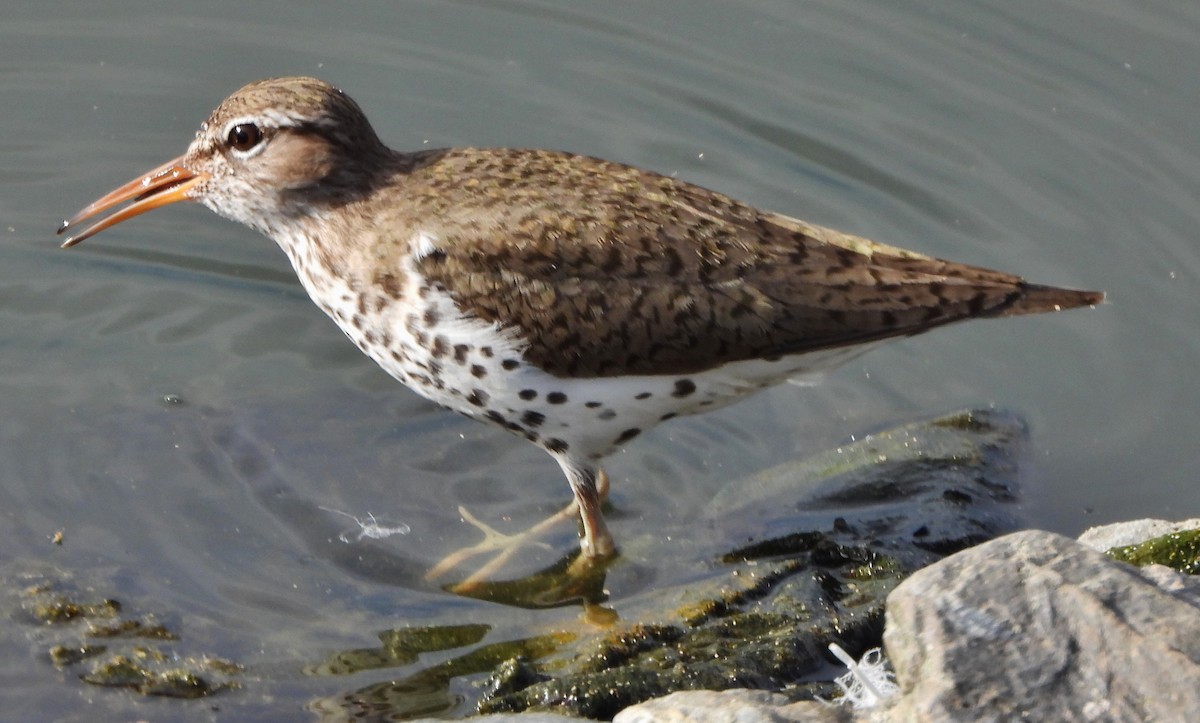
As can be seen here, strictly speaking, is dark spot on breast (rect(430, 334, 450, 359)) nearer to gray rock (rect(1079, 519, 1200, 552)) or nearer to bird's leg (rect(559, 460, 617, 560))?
bird's leg (rect(559, 460, 617, 560))

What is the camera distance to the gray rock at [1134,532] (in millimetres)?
6281

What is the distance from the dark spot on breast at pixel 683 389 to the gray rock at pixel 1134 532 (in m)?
1.88

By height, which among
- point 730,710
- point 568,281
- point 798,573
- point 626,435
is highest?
point 568,281

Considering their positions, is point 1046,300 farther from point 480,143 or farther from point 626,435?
point 480,143

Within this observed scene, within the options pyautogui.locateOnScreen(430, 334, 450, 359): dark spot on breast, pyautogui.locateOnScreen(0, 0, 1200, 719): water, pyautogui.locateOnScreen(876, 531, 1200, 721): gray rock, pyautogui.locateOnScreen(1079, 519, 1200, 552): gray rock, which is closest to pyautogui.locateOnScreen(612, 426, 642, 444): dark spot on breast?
pyautogui.locateOnScreen(0, 0, 1200, 719): water

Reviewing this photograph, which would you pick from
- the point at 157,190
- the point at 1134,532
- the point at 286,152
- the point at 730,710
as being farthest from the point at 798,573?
the point at 157,190

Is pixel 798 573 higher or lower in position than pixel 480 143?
lower

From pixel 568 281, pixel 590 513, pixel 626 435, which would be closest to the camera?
pixel 568 281

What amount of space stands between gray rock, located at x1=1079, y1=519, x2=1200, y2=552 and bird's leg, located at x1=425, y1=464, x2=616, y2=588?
7.81 ft

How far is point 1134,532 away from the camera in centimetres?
639

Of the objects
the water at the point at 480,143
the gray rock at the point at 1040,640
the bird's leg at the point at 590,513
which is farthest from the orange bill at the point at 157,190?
the gray rock at the point at 1040,640

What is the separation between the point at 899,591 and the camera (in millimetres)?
4637

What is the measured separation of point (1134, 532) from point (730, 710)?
2.70 m

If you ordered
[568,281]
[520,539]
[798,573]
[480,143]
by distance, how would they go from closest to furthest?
[568,281] → [798,573] → [520,539] → [480,143]
